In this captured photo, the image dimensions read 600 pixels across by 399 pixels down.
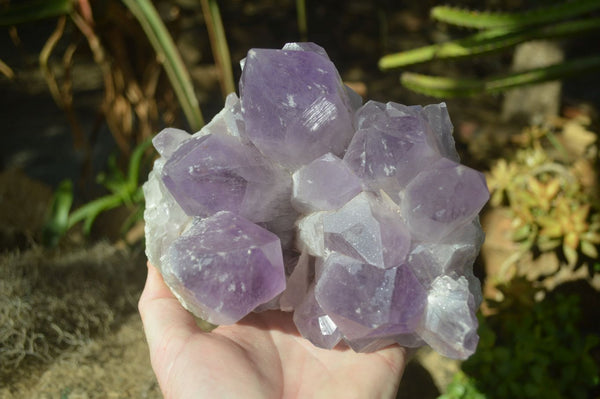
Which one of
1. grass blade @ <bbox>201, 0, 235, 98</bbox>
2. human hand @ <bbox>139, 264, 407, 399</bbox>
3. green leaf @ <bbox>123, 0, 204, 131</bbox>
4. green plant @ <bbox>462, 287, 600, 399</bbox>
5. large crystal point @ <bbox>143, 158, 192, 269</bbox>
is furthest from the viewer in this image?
grass blade @ <bbox>201, 0, 235, 98</bbox>

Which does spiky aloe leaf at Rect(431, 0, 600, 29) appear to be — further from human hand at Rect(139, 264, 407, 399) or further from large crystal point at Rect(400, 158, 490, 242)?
human hand at Rect(139, 264, 407, 399)

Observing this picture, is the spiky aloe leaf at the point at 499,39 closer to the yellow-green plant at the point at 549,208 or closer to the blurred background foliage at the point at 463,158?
the blurred background foliage at the point at 463,158

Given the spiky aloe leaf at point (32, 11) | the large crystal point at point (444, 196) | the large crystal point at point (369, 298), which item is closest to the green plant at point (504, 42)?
the large crystal point at point (444, 196)

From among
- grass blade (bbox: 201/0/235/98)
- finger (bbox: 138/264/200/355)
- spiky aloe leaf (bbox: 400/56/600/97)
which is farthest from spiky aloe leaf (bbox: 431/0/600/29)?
finger (bbox: 138/264/200/355)

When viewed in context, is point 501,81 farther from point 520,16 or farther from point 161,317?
point 161,317

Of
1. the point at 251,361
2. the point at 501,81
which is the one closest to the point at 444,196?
the point at 251,361

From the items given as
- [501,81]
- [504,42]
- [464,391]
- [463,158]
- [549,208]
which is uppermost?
[504,42]

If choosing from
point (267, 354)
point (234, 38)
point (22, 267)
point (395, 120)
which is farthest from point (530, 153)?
point (234, 38)

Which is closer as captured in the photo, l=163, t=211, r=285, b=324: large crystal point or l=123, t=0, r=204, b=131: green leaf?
l=163, t=211, r=285, b=324: large crystal point
